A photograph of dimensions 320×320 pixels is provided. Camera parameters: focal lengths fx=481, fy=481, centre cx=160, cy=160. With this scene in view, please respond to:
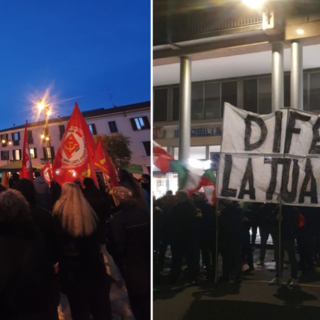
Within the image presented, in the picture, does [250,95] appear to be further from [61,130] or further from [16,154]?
[16,154]

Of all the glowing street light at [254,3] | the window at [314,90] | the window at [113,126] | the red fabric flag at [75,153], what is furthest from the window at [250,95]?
the red fabric flag at [75,153]

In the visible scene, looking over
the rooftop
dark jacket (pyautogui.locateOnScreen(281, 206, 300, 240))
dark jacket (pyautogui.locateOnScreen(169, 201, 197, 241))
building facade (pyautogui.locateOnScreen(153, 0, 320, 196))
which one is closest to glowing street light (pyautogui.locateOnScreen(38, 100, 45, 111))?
the rooftop

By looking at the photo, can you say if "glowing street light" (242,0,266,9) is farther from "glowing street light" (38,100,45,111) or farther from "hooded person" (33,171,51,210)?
"hooded person" (33,171,51,210)

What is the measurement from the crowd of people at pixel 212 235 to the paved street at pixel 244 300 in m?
0.03

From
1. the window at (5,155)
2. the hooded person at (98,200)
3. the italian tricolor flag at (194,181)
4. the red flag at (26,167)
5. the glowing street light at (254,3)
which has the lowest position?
the hooded person at (98,200)

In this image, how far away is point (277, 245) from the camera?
1.90 metres

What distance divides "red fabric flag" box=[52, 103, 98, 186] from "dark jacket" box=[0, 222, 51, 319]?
275mm

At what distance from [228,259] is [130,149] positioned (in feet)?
1.97

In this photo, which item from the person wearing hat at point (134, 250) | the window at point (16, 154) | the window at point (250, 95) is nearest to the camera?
the window at point (250, 95)

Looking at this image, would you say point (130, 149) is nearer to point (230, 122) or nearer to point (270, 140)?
point (230, 122)

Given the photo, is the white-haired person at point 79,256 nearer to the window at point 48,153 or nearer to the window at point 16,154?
the window at point 48,153

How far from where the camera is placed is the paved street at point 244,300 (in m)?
1.86

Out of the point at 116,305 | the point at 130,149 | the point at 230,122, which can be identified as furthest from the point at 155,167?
the point at 116,305

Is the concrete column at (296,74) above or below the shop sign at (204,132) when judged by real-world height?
above
